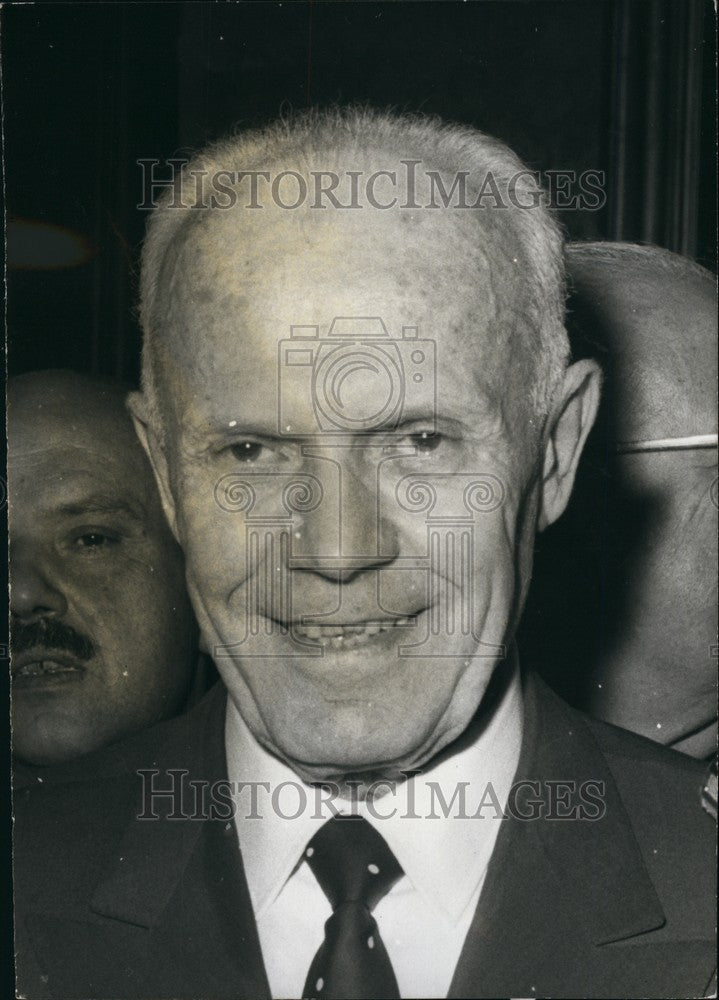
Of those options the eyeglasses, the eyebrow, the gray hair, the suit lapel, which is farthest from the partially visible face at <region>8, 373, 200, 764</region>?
the eyeglasses

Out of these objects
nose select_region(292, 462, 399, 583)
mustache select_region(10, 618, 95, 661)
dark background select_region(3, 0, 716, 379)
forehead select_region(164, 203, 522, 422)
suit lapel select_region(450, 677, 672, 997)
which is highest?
dark background select_region(3, 0, 716, 379)

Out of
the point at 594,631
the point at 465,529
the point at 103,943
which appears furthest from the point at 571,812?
the point at 103,943

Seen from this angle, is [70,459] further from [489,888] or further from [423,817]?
[489,888]

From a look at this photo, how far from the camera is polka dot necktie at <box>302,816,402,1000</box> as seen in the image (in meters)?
1.64

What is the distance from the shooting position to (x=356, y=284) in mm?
1577

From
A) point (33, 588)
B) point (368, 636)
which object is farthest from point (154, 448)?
point (368, 636)

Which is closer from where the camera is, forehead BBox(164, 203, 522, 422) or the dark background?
forehead BBox(164, 203, 522, 422)

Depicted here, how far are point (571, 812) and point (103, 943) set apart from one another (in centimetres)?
64

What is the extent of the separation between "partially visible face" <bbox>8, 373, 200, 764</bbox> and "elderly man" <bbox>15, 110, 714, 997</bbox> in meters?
0.06

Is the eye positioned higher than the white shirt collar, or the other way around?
the eye

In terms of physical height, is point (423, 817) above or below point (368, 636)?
below

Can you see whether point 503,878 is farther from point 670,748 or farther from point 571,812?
point 670,748

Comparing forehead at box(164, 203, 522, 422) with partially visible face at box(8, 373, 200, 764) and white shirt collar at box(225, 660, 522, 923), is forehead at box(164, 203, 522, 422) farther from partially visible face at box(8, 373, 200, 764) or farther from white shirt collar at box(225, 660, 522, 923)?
white shirt collar at box(225, 660, 522, 923)

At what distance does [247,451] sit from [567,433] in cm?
41
